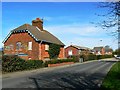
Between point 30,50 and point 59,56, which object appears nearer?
point 30,50

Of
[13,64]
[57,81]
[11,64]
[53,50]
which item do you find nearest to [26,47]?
[53,50]

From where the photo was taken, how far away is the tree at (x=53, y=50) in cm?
5023

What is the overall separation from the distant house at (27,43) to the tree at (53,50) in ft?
2.43

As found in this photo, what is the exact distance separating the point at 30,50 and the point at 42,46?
2480 millimetres

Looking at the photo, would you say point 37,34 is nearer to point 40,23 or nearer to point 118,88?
point 40,23

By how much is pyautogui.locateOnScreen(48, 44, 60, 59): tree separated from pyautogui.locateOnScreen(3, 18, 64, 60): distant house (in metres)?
0.74

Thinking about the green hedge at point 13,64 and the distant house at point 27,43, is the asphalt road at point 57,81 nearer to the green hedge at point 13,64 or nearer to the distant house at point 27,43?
the green hedge at point 13,64

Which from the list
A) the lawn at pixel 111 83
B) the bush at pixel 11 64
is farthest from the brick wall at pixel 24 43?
the lawn at pixel 111 83

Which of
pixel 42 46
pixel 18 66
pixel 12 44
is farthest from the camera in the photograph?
pixel 12 44

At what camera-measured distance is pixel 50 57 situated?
50.3 meters

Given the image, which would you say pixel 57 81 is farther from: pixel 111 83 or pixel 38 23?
pixel 38 23

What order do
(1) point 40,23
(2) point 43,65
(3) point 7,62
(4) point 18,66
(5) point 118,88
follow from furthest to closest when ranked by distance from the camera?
1. (1) point 40,23
2. (2) point 43,65
3. (4) point 18,66
4. (3) point 7,62
5. (5) point 118,88

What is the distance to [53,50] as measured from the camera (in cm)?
5091

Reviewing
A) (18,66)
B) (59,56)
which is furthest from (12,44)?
(18,66)
